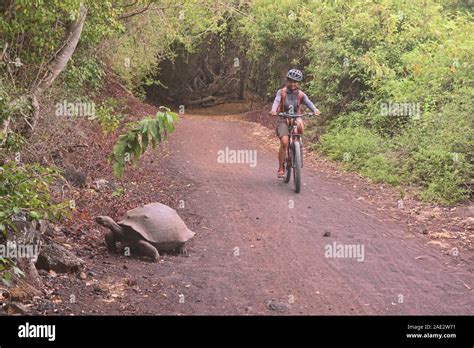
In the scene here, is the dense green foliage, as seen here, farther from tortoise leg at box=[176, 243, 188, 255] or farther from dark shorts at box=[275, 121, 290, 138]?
tortoise leg at box=[176, 243, 188, 255]

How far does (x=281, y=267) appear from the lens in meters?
7.38

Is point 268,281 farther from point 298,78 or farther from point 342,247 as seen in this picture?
point 298,78

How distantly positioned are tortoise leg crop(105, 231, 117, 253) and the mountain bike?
4.10 m

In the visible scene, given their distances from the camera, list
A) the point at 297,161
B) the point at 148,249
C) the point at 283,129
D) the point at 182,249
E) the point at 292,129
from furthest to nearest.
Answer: the point at 283,129, the point at 292,129, the point at 297,161, the point at 182,249, the point at 148,249

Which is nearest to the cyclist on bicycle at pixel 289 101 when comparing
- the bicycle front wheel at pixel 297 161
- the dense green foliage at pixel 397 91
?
the bicycle front wheel at pixel 297 161

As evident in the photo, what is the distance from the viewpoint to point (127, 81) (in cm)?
2361

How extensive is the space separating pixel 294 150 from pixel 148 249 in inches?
162

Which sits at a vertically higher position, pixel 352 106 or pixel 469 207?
pixel 352 106

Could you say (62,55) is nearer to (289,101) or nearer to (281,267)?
(289,101)

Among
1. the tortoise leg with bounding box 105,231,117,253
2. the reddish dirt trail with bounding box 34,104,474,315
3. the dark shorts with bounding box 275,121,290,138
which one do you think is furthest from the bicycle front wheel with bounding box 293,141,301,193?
the tortoise leg with bounding box 105,231,117,253

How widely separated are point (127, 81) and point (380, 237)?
1657 cm

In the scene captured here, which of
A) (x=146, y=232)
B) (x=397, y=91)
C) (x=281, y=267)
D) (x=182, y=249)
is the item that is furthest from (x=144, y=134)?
(x=397, y=91)

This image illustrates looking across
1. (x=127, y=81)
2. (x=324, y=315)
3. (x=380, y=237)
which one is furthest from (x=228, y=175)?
(x=127, y=81)

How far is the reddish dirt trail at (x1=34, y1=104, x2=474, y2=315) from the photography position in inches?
245
